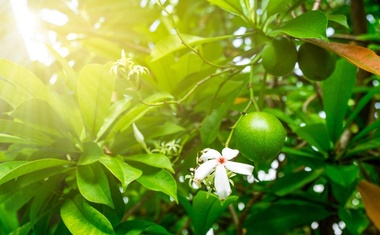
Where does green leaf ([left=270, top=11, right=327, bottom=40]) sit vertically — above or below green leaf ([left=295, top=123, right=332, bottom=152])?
above

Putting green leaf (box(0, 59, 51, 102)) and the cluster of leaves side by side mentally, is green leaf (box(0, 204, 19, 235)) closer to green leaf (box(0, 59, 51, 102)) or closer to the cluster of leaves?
the cluster of leaves

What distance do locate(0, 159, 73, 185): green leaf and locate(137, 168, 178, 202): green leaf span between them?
18 cm

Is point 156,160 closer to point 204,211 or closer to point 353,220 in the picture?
point 204,211

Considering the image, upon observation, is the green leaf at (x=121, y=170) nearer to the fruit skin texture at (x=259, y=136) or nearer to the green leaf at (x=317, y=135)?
the fruit skin texture at (x=259, y=136)

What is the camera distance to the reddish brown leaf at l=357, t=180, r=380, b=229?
1073mm

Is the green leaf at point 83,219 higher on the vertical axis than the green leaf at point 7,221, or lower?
higher

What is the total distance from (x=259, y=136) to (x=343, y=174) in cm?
38

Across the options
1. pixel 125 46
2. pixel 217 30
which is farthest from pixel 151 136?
pixel 217 30

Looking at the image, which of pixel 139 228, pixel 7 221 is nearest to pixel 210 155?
pixel 139 228

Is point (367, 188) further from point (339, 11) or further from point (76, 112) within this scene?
point (76, 112)

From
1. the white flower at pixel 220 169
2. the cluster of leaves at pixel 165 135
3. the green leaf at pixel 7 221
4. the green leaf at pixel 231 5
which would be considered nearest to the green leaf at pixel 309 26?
the cluster of leaves at pixel 165 135

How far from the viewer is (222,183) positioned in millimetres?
754

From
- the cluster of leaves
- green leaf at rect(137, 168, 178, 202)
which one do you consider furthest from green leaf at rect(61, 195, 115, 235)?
green leaf at rect(137, 168, 178, 202)

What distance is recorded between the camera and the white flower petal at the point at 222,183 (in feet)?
2.45
